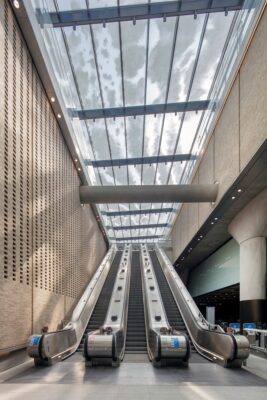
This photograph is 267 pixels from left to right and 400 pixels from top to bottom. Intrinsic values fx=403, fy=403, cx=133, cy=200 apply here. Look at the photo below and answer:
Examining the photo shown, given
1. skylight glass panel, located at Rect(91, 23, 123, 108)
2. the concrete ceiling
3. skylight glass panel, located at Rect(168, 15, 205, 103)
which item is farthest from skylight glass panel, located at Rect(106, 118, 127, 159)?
the concrete ceiling

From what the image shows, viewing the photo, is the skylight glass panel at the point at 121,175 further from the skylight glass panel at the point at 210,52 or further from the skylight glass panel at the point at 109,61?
the skylight glass panel at the point at 210,52

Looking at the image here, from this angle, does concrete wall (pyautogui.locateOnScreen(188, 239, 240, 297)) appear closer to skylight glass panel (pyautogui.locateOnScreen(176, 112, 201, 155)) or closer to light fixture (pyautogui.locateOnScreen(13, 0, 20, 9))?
skylight glass panel (pyautogui.locateOnScreen(176, 112, 201, 155))

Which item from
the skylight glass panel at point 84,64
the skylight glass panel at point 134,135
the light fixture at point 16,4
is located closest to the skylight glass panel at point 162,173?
the skylight glass panel at point 134,135

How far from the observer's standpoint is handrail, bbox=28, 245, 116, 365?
8.77 meters

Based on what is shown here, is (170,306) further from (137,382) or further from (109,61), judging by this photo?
(109,61)

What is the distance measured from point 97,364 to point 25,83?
6876 mm

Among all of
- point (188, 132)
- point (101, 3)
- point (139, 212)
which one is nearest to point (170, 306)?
point (188, 132)

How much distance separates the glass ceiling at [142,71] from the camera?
12.4m

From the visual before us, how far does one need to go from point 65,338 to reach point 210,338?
3.89m

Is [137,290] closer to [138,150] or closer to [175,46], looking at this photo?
[138,150]

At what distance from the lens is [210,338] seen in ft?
35.3

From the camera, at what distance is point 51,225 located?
1217 cm

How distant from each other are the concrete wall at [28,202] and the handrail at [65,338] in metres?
0.47

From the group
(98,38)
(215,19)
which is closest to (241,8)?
(215,19)
